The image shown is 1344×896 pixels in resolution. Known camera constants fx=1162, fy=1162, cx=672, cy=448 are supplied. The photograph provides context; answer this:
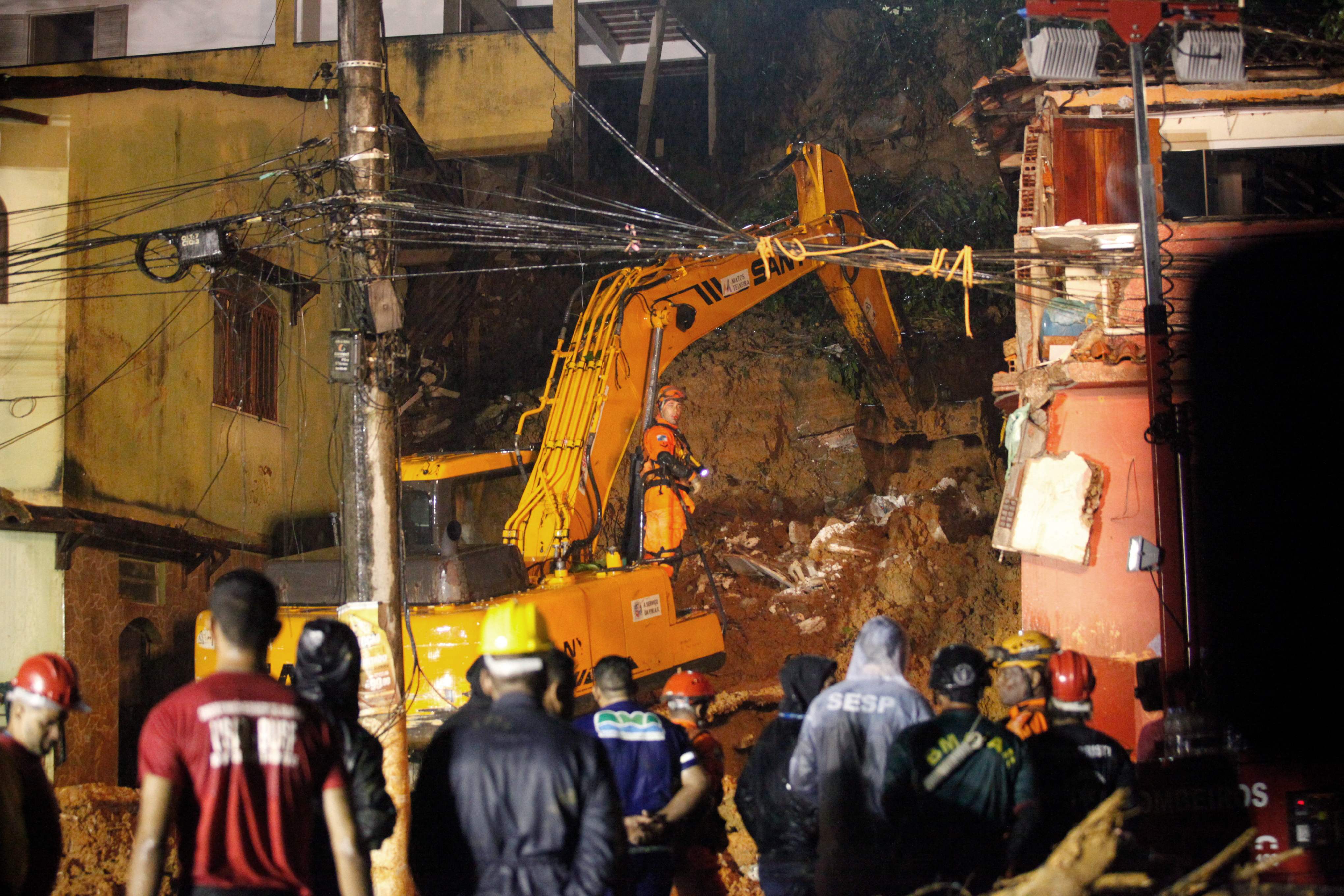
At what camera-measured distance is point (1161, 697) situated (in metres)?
7.42

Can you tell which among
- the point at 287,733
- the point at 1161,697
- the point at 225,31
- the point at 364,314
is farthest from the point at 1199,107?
the point at 225,31

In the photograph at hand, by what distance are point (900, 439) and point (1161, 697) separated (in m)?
10.1

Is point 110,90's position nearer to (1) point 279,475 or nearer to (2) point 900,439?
(1) point 279,475

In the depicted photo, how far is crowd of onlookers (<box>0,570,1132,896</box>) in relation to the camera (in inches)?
137

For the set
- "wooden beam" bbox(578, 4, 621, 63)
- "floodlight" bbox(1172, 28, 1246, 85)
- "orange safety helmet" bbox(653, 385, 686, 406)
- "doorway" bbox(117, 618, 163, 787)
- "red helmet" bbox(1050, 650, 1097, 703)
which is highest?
"wooden beam" bbox(578, 4, 621, 63)

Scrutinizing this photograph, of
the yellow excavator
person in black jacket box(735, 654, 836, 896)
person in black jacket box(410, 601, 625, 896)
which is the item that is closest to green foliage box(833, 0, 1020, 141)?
the yellow excavator

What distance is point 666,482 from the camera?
10359 millimetres

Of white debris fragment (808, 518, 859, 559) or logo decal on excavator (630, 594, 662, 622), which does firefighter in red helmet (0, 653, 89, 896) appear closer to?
logo decal on excavator (630, 594, 662, 622)

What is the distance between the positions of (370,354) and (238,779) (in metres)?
3.91

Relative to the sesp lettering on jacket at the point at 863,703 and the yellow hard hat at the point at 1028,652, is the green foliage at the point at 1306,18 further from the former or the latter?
the sesp lettering on jacket at the point at 863,703

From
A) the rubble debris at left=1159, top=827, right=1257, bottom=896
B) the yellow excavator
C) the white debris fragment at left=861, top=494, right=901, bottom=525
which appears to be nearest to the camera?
the rubble debris at left=1159, top=827, right=1257, bottom=896

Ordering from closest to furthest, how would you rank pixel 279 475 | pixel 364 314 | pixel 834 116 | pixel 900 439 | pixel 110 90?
1. pixel 364 314
2. pixel 110 90
3. pixel 279 475
4. pixel 900 439
5. pixel 834 116

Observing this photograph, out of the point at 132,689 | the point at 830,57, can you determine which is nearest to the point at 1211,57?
the point at 132,689

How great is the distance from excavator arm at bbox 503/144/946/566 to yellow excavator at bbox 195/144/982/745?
0.05ft
